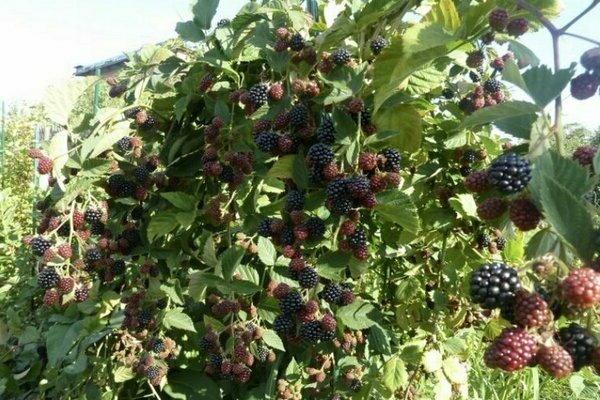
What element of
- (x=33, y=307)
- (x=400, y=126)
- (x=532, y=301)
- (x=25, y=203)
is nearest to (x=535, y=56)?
(x=400, y=126)

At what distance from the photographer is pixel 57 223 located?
4.39ft

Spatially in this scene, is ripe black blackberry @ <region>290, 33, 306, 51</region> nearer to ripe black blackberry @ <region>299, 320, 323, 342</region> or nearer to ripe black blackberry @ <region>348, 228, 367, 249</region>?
ripe black blackberry @ <region>348, 228, 367, 249</region>

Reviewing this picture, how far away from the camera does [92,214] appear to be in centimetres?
139

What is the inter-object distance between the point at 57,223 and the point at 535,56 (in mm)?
1082

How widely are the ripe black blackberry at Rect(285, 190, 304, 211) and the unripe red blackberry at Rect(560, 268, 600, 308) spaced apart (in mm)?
576

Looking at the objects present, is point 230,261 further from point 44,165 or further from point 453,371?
point 453,371

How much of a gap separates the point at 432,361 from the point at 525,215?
0.93 meters

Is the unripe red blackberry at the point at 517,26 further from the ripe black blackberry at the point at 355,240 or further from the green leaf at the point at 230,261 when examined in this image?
the green leaf at the point at 230,261

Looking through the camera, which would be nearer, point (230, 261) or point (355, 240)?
point (355, 240)

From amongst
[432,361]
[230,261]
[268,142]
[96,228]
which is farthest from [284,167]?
[432,361]

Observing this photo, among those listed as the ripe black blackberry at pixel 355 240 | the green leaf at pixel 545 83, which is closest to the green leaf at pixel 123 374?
the ripe black blackberry at pixel 355 240

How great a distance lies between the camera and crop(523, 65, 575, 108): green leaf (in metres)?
0.62

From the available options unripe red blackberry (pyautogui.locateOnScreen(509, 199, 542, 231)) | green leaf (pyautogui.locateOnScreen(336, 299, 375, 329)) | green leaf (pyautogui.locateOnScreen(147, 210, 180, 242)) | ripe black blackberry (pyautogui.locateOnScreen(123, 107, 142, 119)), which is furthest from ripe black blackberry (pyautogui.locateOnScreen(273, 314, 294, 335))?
ripe black blackberry (pyautogui.locateOnScreen(123, 107, 142, 119))

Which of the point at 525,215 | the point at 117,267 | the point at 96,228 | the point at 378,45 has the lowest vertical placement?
the point at 117,267
